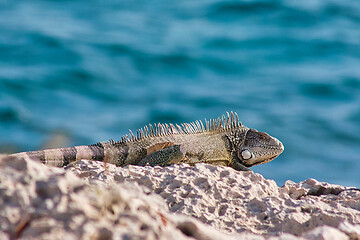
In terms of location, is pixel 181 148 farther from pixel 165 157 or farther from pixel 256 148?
pixel 256 148

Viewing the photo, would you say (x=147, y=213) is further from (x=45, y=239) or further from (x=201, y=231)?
(x=45, y=239)

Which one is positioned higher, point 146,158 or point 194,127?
point 194,127

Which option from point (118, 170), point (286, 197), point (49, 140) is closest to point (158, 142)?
point (118, 170)

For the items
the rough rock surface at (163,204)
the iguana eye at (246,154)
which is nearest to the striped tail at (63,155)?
the rough rock surface at (163,204)

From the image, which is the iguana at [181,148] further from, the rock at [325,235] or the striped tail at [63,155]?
the rock at [325,235]

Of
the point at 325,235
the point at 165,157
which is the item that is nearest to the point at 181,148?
the point at 165,157

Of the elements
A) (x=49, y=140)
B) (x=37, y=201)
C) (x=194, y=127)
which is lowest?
(x=37, y=201)
